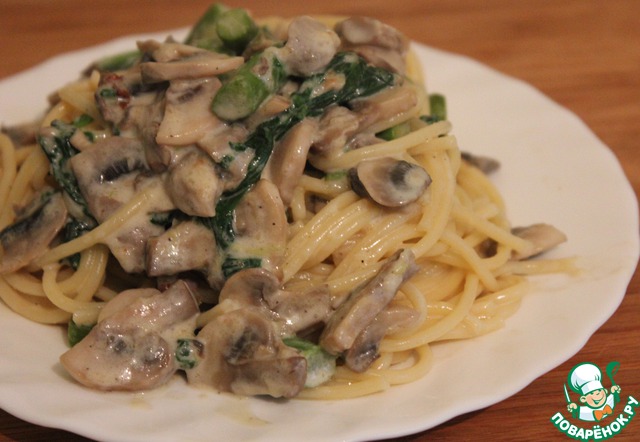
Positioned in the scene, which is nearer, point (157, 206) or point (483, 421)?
point (483, 421)

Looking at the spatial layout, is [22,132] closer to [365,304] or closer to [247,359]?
[247,359]

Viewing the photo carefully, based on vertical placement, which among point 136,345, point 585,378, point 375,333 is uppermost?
point 136,345

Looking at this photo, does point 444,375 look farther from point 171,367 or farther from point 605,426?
point 171,367

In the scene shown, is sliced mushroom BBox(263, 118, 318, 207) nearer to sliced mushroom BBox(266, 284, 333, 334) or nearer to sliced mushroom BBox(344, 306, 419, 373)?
sliced mushroom BBox(266, 284, 333, 334)

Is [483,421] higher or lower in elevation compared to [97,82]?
lower

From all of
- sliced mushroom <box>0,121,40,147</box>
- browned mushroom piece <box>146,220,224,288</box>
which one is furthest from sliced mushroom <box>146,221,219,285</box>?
sliced mushroom <box>0,121,40,147</box>

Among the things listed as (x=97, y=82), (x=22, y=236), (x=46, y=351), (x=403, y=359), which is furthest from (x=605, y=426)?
(x=97, y=82)

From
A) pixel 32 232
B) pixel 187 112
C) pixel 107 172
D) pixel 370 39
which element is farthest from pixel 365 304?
pixel 32 232

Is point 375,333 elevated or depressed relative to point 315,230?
depressed
